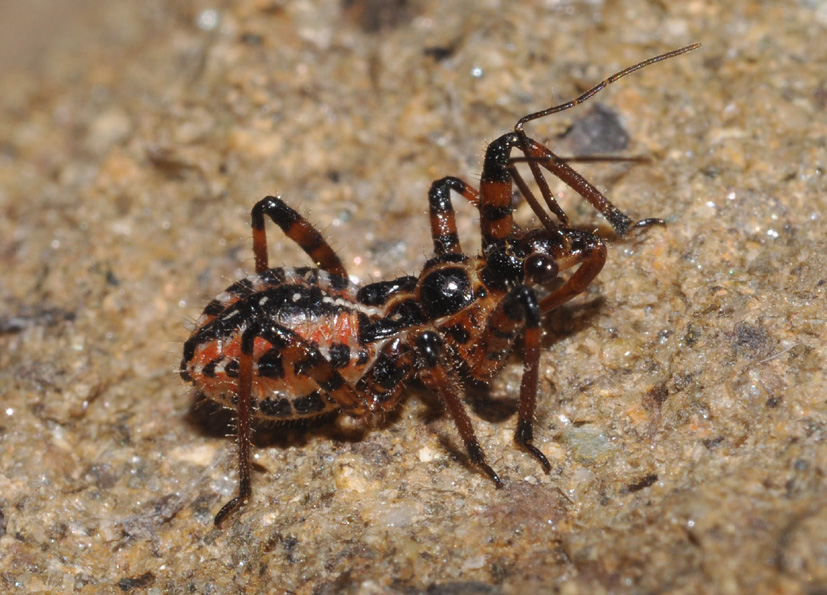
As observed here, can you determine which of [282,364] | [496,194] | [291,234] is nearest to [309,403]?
[282,364]

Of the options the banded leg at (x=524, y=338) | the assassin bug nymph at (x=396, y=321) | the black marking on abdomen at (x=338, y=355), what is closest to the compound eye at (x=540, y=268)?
the assassin bug nymph at (x=396, y=321)

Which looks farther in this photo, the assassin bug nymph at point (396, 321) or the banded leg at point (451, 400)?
the assassin bug nymph at point (396, 321)

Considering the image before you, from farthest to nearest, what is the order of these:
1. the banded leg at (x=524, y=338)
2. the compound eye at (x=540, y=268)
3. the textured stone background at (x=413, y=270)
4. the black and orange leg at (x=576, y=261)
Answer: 1. the compound eye at (x=540, y=268)
2. the black and orange leg at (x=576, y=261)
3. the banded leg at (x=524, y=338)
4. the textured stone background at (x=413, y=270)

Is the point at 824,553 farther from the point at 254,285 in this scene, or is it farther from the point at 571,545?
the point at 254,285

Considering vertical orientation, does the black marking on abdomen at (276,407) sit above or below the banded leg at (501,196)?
below

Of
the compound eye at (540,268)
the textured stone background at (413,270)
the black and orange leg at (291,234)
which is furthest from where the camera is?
the black and orange leg at (291,234)

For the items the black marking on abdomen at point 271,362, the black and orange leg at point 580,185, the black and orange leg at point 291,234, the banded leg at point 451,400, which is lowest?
the banded leg at point 451,400

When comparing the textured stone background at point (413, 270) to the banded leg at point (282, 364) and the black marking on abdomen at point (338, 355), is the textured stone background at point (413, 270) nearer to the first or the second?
the banded leg at point (282, 364)

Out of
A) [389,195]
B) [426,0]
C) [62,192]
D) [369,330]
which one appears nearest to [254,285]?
[369,330]
